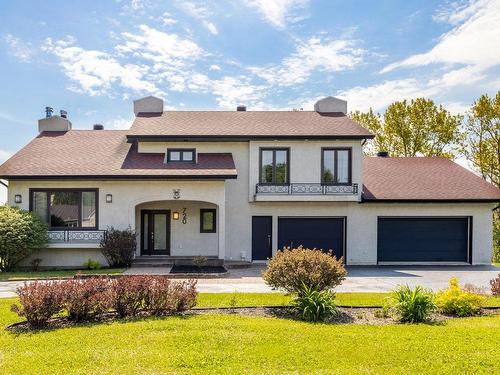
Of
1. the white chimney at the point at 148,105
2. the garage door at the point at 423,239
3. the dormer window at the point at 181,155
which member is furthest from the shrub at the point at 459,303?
the white chimney at the point at 148,105

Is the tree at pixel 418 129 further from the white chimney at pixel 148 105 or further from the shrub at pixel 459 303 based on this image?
the shrub at pixel 459 303

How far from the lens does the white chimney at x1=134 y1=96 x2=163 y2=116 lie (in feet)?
67.8

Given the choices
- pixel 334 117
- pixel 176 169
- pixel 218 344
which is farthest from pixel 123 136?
pixel 218 344

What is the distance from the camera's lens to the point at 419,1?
13.2 meters

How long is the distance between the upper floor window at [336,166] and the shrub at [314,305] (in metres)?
9.96

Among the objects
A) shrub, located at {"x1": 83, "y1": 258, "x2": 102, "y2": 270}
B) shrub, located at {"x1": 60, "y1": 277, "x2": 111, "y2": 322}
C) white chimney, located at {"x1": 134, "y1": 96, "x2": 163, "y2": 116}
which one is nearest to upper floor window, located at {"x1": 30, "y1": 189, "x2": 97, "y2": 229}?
shrub, located at {"x1": 83, "y1": 258, "x2": 102, "y2": 270}

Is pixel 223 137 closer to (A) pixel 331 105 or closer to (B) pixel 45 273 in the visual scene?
(A) pixel 331 105

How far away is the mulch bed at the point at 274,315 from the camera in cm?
744

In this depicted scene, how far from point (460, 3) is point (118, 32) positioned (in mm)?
12531

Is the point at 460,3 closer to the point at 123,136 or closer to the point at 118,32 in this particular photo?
the point at 118,32

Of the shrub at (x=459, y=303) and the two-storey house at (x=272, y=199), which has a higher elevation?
the two-storey house at (x=272, y=199)

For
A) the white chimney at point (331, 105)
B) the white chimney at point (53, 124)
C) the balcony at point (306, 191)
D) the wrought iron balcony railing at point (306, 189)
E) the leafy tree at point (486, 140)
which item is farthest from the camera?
the leafy tree at point (486, 140)

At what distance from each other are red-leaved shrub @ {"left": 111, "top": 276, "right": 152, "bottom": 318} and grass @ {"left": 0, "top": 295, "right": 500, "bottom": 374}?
1.62ft

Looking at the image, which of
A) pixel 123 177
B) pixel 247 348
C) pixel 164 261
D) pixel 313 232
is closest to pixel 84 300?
pixel 247 348
